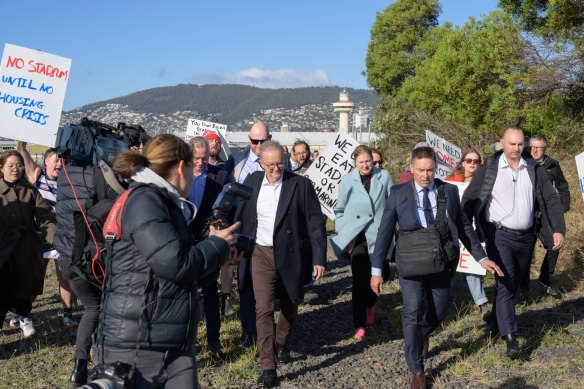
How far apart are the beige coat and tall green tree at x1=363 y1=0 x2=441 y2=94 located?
38.8 metres

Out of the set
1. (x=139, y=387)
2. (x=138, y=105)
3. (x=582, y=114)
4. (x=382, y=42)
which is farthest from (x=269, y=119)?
(x=139, y=387)

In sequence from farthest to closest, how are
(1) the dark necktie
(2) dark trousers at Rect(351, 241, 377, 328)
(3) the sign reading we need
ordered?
(3) the sign reading we need
(2) dark trousers at Rect(351, 241, 377, 328)
(1) the dark necktie

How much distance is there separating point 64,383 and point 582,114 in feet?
46.0

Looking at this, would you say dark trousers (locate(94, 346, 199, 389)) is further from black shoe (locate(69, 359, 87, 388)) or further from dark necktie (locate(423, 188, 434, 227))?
dark necktie (locate(423, 188, 434, 227))

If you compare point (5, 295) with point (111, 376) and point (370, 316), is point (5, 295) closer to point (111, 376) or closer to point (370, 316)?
point (370, 316)

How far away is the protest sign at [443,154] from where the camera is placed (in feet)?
30.1

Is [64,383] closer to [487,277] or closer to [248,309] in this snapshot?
[248,309]

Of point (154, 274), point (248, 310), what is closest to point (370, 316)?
point (248, 310)

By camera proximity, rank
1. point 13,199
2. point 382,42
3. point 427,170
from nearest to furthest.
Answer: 1. point 427,170
2. point 13,199
3. point 382,42

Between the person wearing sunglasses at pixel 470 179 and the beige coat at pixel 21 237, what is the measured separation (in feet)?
15.9

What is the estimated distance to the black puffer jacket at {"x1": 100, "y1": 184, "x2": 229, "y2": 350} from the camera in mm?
2650

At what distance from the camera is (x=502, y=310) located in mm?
5629

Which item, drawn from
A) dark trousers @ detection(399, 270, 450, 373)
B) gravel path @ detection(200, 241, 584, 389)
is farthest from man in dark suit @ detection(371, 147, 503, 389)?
gravel path @ detection(200, 241, 584, 389)

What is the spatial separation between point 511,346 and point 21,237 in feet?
16.4
